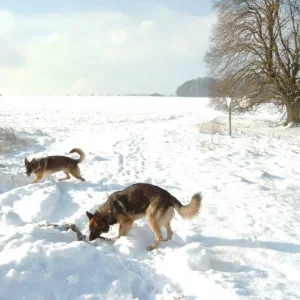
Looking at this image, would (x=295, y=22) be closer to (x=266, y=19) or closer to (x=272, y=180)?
(x=266, y=19)

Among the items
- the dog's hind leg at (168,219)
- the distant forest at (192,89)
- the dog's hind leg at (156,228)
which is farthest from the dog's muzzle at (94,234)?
the distant forest at (192,89)

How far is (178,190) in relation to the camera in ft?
25.3

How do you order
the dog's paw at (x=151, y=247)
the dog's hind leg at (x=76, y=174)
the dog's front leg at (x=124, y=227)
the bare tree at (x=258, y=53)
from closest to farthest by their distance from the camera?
the dog's paw at (x=151, y=247) < the dog's front leg at (x=124, y=227) < the dog's hind leg at (x=76, y=174) < the bare tree at (x=258, y=53)

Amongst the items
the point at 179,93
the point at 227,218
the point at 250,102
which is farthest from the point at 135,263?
the point at 179,93

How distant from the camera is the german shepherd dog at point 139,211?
4988mm

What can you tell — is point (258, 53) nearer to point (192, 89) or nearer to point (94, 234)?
point (94, 234)

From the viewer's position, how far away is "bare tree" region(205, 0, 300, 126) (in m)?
18.8

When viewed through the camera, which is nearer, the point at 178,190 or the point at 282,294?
the point at 282,294

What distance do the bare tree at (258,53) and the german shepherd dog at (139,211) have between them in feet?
55.2

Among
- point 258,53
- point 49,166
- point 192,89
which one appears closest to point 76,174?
point 49,166

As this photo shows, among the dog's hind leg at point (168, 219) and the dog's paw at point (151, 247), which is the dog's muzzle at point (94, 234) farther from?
the dog's hind leg at point (168, 219)

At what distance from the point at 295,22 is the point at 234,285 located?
19802 mm

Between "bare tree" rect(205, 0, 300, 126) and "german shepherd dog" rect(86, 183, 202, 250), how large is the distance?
16.8 m

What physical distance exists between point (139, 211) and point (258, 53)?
17471mm
